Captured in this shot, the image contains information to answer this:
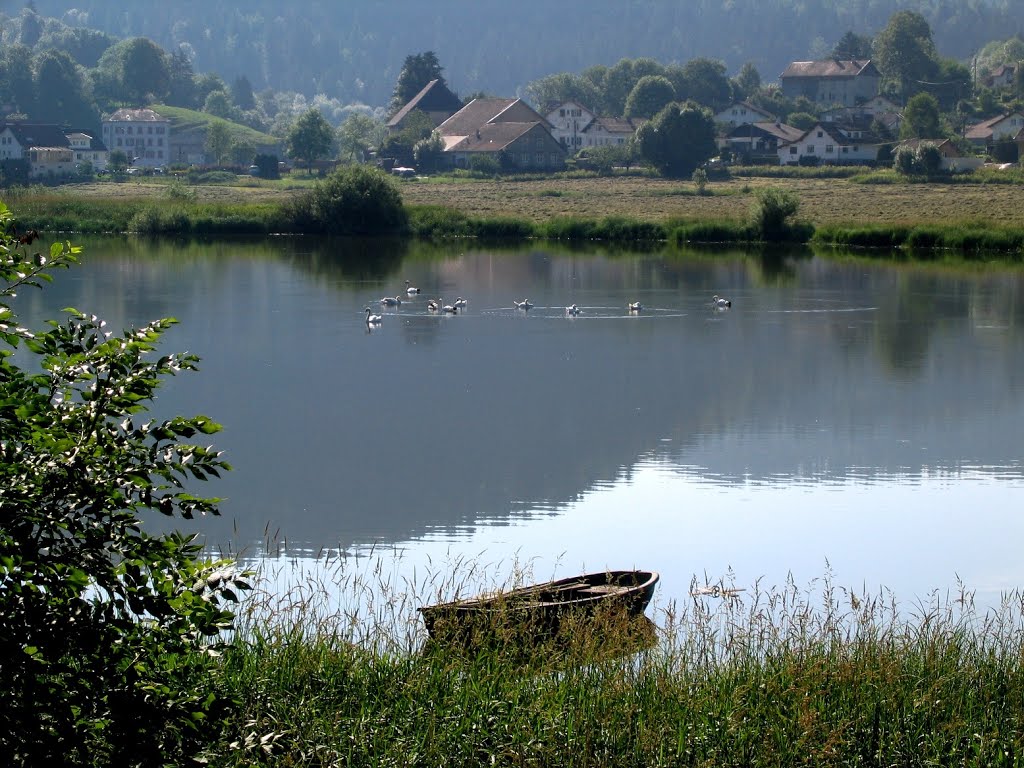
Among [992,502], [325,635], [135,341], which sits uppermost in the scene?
[135,341]

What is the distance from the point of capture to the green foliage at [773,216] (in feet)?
192

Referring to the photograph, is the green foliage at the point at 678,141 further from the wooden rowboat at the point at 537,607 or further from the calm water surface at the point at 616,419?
the wooden rowboat at the point at 537,607

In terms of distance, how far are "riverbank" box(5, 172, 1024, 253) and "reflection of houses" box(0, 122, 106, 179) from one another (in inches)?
1078

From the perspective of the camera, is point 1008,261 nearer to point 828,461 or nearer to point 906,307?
point 906,307

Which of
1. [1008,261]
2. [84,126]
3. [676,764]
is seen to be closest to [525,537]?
[676,764]

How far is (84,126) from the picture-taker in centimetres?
16738

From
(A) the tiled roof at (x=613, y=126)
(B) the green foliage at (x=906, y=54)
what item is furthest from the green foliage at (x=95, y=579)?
(B) the green foliage at (x=906, y=54)

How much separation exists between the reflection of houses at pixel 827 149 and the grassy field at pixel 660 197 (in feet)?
51.0

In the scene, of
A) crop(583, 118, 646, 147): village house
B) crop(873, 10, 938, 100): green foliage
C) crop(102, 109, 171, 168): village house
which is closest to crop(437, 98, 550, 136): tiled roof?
crop(583, 118, 646, 147): village house

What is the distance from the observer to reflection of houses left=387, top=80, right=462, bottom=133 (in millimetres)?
133625

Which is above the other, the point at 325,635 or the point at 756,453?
the point at 325,635

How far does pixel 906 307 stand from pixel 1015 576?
2587 cm

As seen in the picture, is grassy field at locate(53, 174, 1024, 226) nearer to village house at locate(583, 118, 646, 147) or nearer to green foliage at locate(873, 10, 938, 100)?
village house at locate(583, 118, 646, 147)

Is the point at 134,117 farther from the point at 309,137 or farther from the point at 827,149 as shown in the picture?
the point at 827,149
